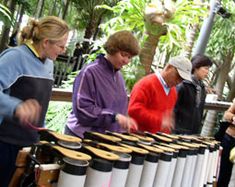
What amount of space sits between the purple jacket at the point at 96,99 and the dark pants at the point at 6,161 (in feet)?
1.82

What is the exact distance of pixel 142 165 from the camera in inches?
85.8

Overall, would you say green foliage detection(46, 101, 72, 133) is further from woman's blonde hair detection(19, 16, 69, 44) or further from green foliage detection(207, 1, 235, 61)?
green foliage detection(207, 1, 235, 61)

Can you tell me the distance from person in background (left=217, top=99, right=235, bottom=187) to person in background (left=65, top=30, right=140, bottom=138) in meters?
1.96

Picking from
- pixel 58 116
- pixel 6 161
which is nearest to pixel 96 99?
pixel 6 161

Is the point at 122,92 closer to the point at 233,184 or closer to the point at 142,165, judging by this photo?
the point at 142,165

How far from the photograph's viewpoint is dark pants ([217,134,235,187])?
457 centimetres

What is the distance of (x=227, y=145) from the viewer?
458 centimetres

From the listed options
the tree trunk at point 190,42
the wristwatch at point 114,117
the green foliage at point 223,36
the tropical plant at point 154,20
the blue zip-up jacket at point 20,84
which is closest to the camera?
the blue zip-up jacket at point 20,84

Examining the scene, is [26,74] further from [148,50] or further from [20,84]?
[148,50]

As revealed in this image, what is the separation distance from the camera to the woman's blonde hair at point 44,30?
238cm

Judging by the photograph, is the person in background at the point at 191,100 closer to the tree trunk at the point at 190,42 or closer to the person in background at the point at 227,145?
the person in background at the point at 227,145

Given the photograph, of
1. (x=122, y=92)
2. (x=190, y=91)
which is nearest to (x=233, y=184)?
(x=190, y=91)

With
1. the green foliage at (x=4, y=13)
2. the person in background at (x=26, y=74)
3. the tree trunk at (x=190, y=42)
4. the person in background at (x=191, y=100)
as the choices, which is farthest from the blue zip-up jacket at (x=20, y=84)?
the tree trunk at (x=190, y=42)

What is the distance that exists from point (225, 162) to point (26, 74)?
307 cm
